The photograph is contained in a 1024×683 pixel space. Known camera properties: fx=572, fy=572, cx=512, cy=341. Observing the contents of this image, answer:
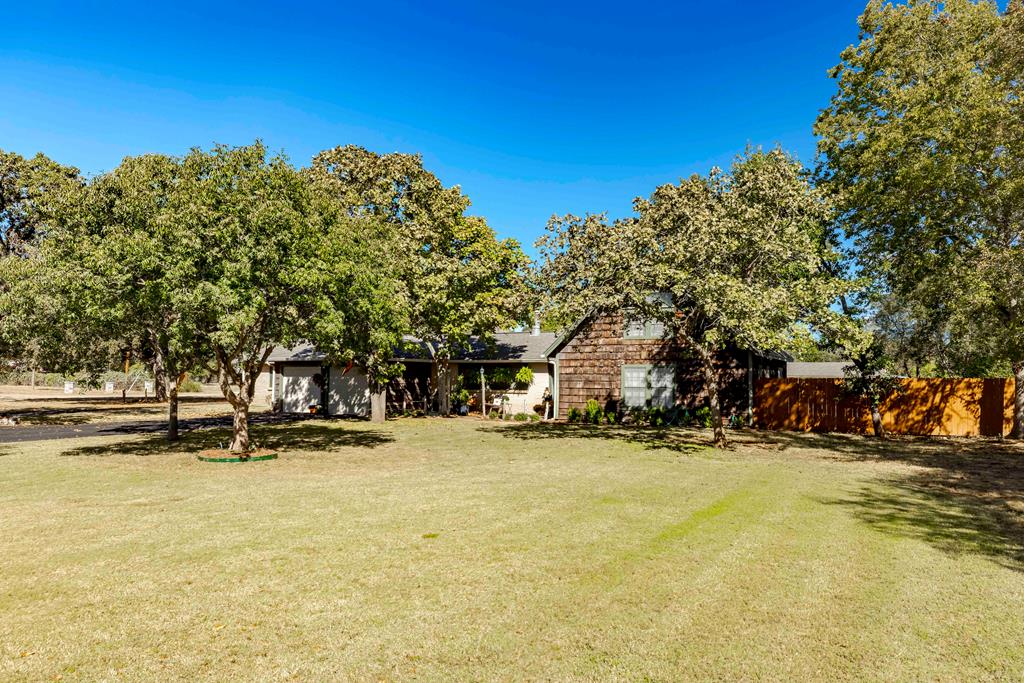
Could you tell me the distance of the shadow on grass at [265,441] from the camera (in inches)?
648

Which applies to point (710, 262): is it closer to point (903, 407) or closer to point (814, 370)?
point (903, 407)

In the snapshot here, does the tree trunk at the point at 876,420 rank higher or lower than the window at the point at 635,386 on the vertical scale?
lower

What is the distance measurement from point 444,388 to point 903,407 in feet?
71.0

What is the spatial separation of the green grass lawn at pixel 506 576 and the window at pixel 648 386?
12997mm

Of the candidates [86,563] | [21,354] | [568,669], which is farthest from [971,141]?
[21,354]

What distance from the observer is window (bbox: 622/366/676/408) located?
2597 centimetres

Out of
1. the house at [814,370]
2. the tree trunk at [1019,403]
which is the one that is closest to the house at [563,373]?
the tree trunk at [1019,403]

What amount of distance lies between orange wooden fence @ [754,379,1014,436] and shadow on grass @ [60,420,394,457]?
16.5 m

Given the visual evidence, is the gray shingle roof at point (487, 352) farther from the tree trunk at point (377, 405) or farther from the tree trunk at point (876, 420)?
the tree trunk at point (876, 420)

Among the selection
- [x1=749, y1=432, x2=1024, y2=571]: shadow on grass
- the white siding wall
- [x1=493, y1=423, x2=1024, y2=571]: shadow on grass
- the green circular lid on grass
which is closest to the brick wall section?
[x1=493, y1=423, x2=1024, y2=571]: shadow on grass

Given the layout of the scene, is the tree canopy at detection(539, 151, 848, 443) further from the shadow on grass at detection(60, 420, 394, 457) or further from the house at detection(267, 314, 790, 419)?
the shadow on grass at detection(60, 420, 394, 457)

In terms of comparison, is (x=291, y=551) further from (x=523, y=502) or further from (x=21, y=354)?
(x=21, y=354)

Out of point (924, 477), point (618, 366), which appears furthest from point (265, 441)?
point (924, 477)

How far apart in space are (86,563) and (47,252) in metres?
11.1
